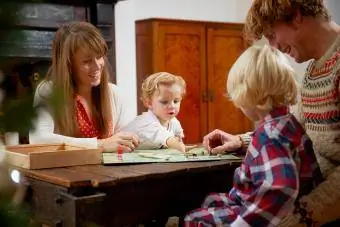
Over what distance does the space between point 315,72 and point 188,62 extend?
3.42 meters

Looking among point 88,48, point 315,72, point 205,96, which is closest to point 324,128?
point 315,72

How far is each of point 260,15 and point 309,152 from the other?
0.50 m

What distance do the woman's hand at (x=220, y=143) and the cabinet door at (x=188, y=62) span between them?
9.50ft

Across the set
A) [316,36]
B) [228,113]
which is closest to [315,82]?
[316,36]

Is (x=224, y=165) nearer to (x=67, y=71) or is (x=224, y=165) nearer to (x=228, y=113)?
(x=67, y=71)

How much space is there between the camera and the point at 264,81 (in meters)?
1.43

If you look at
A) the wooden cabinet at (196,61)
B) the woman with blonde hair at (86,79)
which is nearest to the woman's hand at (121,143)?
the woman with blonde hair at (86,79)

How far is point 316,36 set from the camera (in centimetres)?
166

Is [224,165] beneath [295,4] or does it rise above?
beneath

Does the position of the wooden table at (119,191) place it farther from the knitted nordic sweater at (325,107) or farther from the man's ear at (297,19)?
the man's ear at (297,19)

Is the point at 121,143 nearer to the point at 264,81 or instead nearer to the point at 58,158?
the point at 58,158

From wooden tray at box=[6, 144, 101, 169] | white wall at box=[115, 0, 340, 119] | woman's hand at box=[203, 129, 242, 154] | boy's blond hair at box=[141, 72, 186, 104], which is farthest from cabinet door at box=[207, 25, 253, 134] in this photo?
wooden tray at box=[6, 144, 101, 169]

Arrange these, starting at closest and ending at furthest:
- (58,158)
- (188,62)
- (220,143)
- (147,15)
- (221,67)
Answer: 1. (58,158)
2. (220,143)
3. (188,62)
4. (147,15)
5. (221,67)

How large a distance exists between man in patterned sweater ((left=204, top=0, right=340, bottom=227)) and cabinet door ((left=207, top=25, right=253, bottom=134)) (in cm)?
345
